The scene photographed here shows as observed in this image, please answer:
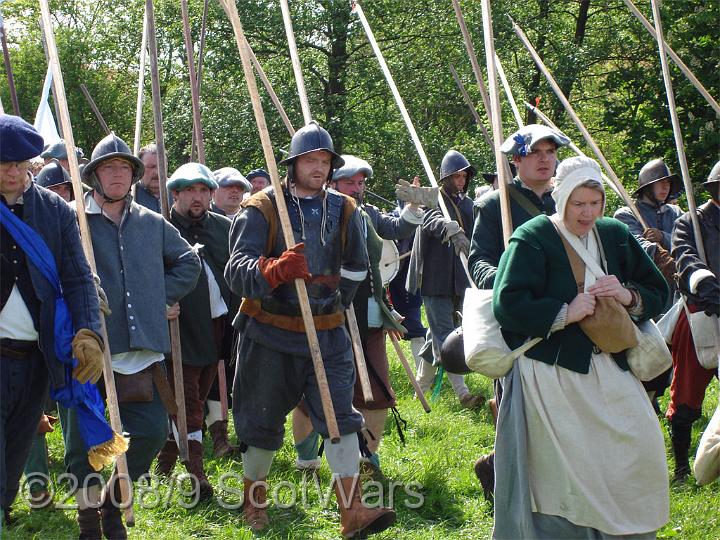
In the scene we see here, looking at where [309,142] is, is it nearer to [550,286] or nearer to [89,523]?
[550,286]

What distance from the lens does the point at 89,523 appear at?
4965mm

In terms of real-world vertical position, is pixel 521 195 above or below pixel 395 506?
above

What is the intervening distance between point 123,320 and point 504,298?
75.7 inches

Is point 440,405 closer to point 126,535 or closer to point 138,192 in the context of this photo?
point 138,192

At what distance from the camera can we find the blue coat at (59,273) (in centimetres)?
423

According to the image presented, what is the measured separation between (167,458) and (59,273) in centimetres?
235

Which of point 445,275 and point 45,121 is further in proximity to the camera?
point 45,121

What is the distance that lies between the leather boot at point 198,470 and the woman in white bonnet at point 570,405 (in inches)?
84.9

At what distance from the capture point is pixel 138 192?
24.1 ft

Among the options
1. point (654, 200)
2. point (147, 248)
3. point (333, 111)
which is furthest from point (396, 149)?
point (147, 248)

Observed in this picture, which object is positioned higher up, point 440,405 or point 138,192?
point 138,192

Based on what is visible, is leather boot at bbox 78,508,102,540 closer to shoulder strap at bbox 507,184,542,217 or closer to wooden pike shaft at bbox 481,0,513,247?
wooden pike shaft at bbox 481,0,513,247

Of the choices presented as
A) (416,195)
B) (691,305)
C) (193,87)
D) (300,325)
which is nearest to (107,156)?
(300,325)

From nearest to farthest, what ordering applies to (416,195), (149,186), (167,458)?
1. (167,458)
2. (416,195)
3. (149,186)
